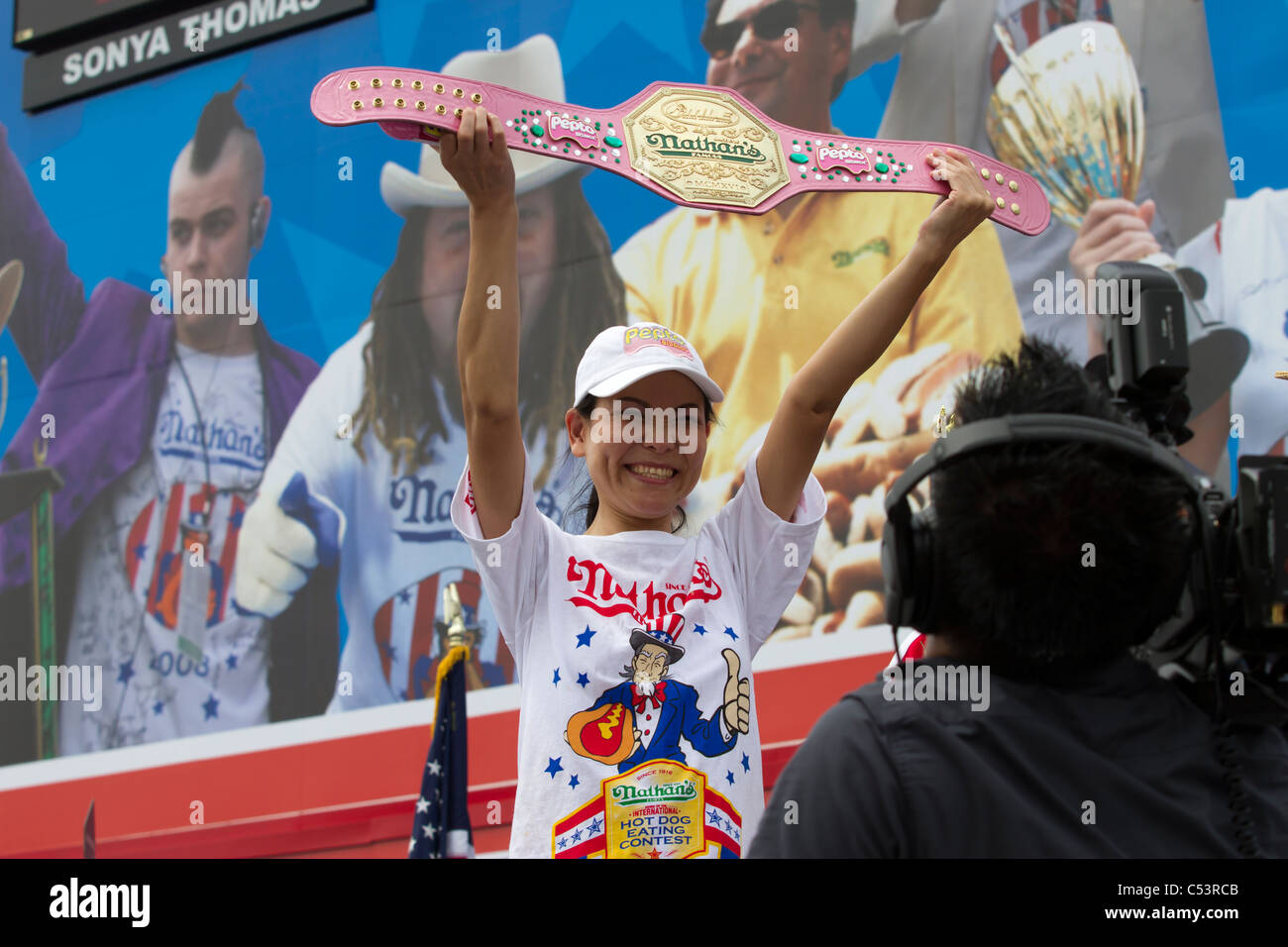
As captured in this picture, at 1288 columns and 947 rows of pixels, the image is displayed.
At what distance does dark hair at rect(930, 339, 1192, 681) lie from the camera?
90 centimetres

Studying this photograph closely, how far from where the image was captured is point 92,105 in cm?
673

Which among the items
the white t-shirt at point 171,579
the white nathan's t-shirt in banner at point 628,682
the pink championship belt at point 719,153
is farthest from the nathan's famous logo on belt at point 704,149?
the white t-shirt at point 171,579

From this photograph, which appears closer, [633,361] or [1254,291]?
[633,361]

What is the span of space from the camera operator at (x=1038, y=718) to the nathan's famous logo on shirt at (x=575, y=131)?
1049 mm

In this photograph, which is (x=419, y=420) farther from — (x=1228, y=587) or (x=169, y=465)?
(x=1228, y=587)

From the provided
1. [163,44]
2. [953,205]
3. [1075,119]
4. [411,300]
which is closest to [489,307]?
[953,205]

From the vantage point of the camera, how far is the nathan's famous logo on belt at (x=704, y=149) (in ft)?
6.10

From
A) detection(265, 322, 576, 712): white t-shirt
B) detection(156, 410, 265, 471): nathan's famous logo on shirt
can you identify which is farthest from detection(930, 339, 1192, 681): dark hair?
detection(156, 410, 265, 471): nathan's famous logo on shirt

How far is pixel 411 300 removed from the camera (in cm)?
565

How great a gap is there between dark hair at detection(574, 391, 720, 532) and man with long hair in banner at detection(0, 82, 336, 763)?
378 cm

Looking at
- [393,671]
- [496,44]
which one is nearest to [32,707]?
[393,671]

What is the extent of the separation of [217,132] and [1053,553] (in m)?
6.23

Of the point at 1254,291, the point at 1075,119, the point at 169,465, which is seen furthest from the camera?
the point at 169,465

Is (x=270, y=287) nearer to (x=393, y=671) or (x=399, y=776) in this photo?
(x=393, y=671)
